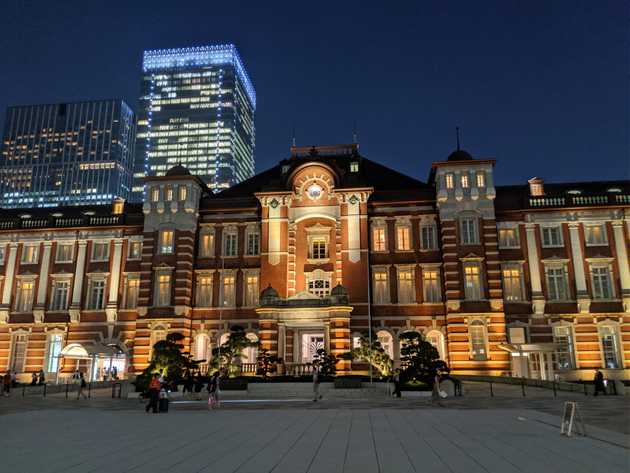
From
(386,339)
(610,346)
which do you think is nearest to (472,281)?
(386,339)

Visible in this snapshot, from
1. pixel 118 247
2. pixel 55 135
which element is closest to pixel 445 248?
pixel 118 247

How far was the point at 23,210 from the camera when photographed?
5275 centimetres

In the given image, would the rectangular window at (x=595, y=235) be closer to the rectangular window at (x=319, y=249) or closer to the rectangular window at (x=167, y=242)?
the rectangular window at (x=319, y=249)

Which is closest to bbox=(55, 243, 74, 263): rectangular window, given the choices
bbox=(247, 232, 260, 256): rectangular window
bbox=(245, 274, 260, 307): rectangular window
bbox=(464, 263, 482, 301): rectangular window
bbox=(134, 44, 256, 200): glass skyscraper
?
bbox=(247, 232, 260, 256): rectangular window

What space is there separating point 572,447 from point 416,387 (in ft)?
58.1

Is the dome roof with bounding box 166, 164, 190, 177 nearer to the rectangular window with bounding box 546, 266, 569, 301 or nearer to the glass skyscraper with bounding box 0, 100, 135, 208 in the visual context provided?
the rectangular window with bounding box 546, 266, 569, 301

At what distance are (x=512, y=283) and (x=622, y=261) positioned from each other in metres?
7.95

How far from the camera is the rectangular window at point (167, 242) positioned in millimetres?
42938

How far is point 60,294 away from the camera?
44.7 m

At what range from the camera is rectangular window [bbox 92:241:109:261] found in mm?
44875

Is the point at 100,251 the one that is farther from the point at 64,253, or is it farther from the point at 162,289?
the point at 162,289

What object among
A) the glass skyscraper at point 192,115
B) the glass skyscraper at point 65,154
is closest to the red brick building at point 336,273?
the glass skyscraper at point 192,115

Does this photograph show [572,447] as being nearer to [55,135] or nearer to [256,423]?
[256,423]

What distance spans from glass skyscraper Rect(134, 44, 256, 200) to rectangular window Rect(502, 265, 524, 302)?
128886 mm
